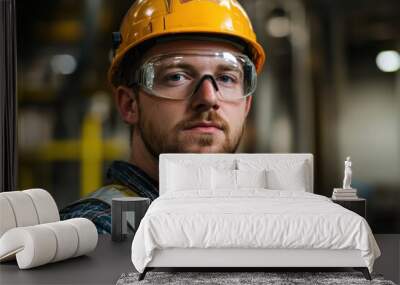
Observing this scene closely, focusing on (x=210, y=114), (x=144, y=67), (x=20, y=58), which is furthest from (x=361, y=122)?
(x=20, y=58)

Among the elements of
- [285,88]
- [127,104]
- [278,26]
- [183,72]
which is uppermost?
[278,26]

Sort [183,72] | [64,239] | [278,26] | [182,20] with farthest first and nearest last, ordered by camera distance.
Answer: [278,26] → [183,72] → [182,20] → [64,239]

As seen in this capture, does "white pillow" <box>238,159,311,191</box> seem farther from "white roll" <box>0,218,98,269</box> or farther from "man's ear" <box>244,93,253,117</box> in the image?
"white roll" <box>0,218,98,269</box>

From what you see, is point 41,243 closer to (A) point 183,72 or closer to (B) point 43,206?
(B) point 43,206

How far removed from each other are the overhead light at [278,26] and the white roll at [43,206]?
2.78 meters

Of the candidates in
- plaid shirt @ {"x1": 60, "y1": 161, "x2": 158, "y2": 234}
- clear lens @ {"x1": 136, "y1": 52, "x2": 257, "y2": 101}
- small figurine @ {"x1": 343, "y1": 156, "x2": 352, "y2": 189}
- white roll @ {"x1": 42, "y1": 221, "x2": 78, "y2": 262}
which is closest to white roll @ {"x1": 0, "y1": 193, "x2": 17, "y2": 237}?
white roll @ {"x1": 42, "y1": 221, "x2": 78, "y2": 262}

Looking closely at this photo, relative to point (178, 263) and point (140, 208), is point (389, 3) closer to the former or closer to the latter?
point (140, 208)

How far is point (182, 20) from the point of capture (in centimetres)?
615

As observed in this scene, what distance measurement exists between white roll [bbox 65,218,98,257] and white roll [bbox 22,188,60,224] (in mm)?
253

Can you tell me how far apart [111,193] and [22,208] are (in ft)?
5.03

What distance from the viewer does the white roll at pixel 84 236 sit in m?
4.95

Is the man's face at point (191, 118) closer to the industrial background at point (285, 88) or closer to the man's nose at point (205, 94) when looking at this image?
the man's nose at point (205, 94)

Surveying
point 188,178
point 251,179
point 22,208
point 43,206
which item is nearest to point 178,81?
point 188,178

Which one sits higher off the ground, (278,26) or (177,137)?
(278,26)
